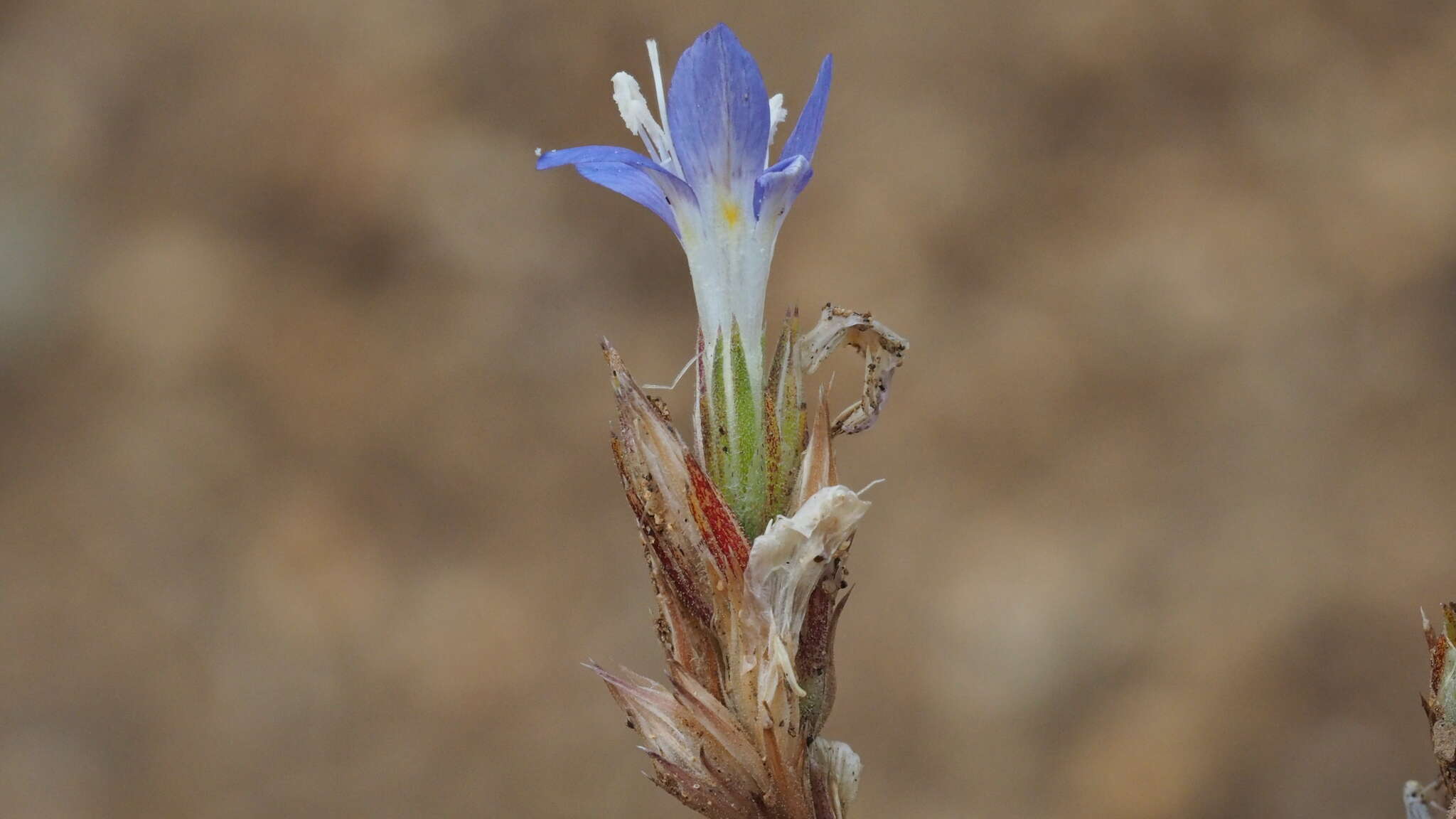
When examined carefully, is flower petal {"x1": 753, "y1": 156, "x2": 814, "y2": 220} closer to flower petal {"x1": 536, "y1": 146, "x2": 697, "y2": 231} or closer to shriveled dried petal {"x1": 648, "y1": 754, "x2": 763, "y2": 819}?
flower petal {"x1": 536, "y1": 146, "x2": 697, "y2": 231}

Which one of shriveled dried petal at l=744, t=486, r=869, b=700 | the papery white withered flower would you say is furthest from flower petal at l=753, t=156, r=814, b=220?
shriveled dried petal at l=744, t=486, r=869, b=700

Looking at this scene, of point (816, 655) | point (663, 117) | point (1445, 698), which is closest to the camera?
point (1445, 698)

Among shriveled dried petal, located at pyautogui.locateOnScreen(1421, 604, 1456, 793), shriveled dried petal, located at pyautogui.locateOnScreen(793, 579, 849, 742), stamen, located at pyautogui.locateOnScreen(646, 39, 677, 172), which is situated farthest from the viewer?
stamen, located at pyautogui.locateOnScreen(646, 39, 677, 172)

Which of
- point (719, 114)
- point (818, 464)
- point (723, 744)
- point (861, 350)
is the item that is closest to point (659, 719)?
point (723, 744)

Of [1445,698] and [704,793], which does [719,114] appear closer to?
[704,793]

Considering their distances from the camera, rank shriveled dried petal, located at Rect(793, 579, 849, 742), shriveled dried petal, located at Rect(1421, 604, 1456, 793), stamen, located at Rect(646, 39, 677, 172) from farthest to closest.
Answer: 1. stamen, located at Rect(646, 39, 677, 172)
2. shriveled dried petal, located at Rect(793, 579, 849, 742)
3. shriveled dried petal, located at Rect(1421, 604, 1456, 793)

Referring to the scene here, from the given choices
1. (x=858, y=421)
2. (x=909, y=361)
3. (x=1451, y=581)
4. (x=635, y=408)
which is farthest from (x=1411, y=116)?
(x=635, y=408)

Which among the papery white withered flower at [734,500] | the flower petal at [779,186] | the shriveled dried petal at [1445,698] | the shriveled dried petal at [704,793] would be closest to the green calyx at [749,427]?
the papery white withered flower at [734,500]
